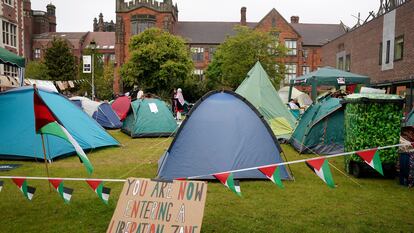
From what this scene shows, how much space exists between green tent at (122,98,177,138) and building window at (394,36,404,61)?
14.2m

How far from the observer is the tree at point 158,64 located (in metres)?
37.9

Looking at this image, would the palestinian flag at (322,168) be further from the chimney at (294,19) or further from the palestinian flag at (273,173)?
the chimney at (294,19)

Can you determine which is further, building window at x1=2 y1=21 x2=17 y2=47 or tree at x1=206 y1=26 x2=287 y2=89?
tree at x1=206 y1=26 x2=287 y2=89

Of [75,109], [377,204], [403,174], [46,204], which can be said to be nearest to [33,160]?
[75,109]

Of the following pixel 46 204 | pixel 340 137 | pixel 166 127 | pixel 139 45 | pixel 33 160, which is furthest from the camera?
pixel 139 45

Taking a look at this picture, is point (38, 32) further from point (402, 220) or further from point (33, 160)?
point (402, 220)

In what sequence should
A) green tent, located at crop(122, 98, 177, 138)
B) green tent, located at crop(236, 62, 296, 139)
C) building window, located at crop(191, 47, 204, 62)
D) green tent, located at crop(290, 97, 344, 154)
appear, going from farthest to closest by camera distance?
building window, located at crop(191, 47, 204, 62) → green tent, located at crop(122, 98, 177, 138) → green tent, located at crop(236, 62, 296, 139) → green tent, located at crop(290, 97, 344, 154)

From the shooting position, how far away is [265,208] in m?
5.24

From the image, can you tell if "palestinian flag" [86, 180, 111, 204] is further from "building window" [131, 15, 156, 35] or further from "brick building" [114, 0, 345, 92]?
"building window" [131, 15, 156, 35]

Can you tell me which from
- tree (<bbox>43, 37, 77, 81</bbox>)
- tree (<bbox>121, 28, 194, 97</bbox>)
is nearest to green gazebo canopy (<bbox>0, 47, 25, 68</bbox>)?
tree (<bbox>121, 28, 194, 97</bbox>)

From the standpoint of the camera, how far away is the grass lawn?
4570mm

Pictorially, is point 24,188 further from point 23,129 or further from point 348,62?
point 348,62

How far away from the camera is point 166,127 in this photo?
13.3 m

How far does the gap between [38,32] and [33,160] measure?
249ft
